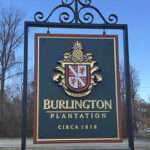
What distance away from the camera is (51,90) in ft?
24.8

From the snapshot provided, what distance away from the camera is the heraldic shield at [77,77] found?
757 centimetres

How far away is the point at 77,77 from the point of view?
7590 millimetres

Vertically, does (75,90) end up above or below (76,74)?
below

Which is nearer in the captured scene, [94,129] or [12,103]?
[94,129]

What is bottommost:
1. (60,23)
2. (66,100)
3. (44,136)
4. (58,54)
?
(44,136)

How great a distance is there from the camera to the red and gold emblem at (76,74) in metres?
7.57

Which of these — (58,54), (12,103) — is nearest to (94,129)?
(58,54)

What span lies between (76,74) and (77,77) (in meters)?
0.05

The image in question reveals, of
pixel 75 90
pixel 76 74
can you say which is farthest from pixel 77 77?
pixel 75 90

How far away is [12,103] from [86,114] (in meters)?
48.4

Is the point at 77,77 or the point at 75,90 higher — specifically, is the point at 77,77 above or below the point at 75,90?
above

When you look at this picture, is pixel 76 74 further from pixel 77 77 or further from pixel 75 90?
pixel 75 90

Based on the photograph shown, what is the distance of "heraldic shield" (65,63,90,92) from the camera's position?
757 cm

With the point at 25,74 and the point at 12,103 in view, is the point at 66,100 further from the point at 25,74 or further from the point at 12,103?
the point at 12,103
